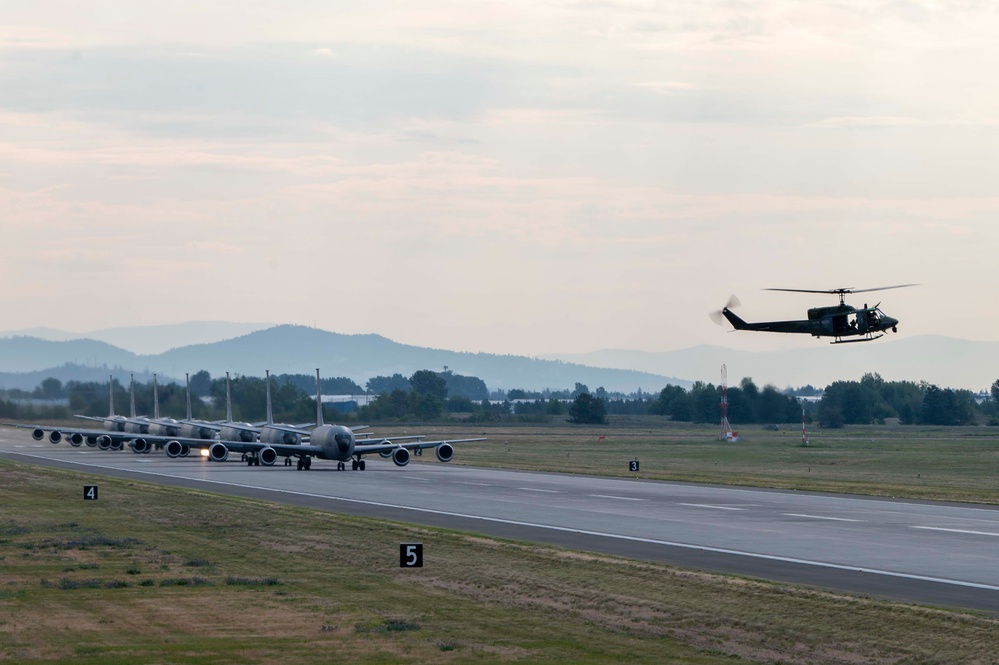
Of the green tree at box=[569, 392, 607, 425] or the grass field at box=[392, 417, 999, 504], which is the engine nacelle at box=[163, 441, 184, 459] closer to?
the grass field at box=[392, 417, 999, 504]

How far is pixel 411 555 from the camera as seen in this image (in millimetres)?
28453

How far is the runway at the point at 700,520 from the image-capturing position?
28797 millimetres

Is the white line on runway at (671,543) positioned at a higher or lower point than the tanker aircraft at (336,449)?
lower

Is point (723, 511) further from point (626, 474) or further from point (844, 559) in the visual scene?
point (626, 474)

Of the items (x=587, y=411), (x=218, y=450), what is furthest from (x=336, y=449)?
(x=587, y=411)

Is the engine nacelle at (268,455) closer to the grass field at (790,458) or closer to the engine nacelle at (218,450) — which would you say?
the engine nacelle at (218,450)

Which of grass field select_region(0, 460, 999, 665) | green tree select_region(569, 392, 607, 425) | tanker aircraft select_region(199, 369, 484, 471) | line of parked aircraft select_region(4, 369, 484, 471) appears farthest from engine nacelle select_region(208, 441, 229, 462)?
green tree select_region(569, 392, 607, 425)

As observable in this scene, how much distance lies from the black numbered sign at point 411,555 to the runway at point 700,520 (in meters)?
6.14

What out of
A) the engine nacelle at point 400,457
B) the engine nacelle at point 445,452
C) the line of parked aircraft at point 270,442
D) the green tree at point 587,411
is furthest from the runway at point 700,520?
the green tree at point 587,411

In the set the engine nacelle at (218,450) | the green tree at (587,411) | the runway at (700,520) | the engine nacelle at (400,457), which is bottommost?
the runway at (700,520)

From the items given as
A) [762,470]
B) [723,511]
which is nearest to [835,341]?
[723,511]

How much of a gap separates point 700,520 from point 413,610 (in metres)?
20.0

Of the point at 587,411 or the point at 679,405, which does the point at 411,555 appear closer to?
the point at 679,405

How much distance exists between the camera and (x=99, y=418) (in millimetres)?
124875
